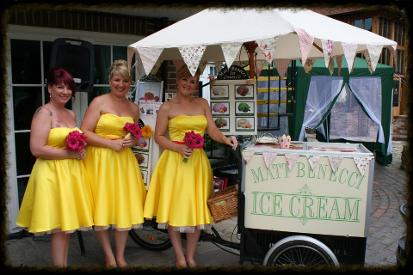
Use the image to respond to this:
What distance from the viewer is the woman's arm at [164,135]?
3.62m

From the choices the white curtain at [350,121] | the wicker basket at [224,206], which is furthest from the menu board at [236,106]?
the white curtain at [350,121]

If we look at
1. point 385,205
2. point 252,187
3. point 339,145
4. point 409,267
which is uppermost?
point 339,145

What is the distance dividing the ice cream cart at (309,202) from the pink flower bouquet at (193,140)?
1.40 feet

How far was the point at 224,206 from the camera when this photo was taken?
363 cm

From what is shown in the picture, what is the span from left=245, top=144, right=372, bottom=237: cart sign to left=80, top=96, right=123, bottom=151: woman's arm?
3.79 ft

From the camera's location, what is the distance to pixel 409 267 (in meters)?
2.56

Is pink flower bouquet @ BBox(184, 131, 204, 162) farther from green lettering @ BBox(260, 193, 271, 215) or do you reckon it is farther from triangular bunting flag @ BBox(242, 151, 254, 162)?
green lettering @ BBox(260, 193, 271, 215)

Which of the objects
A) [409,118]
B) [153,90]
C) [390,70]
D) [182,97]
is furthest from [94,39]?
[390,70]

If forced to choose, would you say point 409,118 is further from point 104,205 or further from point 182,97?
point 104,205

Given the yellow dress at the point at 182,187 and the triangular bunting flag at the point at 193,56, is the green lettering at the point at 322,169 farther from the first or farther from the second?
the triangular bunting flag at the point at 193,56

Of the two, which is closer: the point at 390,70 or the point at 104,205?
the point at 104,205

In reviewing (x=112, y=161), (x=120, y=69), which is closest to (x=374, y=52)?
(x=120, y=69)

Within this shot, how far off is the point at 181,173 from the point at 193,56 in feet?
3.38

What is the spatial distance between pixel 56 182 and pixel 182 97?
4.26 ft
